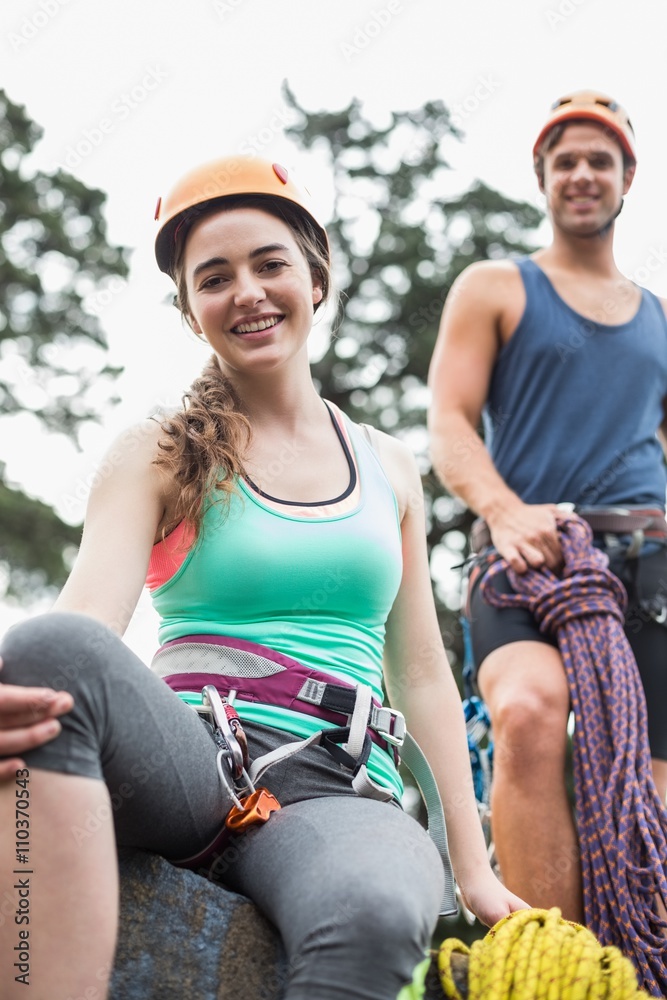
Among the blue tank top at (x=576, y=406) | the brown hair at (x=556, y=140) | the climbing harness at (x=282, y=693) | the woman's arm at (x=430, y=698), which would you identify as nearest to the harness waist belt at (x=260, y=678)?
the climbing harness at (x=282, y=693)

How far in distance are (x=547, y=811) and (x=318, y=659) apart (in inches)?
37.1

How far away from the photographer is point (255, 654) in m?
2.05

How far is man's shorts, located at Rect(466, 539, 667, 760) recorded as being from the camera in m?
2.96

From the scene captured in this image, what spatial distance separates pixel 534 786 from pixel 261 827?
108 cm

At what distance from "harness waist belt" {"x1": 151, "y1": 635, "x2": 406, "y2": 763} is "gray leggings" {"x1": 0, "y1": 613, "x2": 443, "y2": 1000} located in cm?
15

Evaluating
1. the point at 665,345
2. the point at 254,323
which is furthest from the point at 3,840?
the point at 665,345

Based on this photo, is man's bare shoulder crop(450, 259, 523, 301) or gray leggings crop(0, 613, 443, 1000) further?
man's bare shoulder crop(450, 259, 523, 301)

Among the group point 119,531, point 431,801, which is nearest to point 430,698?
point 431,801

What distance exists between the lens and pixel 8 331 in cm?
1028

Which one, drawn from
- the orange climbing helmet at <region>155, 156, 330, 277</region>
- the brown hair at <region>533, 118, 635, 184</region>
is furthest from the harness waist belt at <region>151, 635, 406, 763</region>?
the brown hair at <region>533, 118, 635, 184</region>

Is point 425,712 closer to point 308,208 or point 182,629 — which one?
point 182,629

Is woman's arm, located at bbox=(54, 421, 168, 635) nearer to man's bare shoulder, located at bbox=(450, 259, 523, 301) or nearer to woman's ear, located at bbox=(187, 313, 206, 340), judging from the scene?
woman's ear, located at bbox=(187, 313, 206, 340)

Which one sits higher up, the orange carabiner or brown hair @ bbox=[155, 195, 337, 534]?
brown hair @ bbox=[155, 195, 337, 534]

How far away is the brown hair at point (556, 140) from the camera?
3404 mm
